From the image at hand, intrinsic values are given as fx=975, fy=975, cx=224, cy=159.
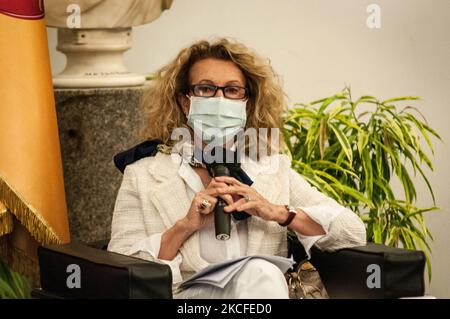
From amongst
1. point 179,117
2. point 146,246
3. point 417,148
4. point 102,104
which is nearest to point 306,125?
point 417,148

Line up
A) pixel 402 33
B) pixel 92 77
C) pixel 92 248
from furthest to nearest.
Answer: pixel 402 33 < pixel 92 77 < pixel 92 248

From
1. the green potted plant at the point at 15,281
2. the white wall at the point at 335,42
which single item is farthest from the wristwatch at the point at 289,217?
the white wall at the point at 335,42

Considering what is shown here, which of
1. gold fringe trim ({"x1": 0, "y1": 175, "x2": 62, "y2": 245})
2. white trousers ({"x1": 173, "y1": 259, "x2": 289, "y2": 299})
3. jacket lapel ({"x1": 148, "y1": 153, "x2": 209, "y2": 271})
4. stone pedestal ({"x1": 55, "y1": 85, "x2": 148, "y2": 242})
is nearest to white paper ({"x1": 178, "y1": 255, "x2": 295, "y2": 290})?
white trousers ({"x1": 173, "y1": 259, "x2": 289, "y2": 299})

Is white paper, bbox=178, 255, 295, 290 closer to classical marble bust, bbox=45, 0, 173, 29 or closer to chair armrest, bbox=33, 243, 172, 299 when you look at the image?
chair armrest, bbox=33, 243, 172, 299

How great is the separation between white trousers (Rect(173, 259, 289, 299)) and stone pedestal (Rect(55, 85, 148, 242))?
1271 millimetres

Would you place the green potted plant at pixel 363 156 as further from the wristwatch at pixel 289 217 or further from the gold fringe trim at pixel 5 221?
the gold fringe trim at pixel 5 221

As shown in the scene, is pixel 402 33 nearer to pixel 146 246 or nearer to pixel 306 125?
pixel 306 125

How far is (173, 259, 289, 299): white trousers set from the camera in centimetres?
281

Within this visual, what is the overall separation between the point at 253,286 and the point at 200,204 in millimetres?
325

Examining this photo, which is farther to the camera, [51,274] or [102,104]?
[102,104]

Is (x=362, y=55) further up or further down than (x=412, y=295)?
further up

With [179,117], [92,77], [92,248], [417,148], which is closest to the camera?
[92,248]

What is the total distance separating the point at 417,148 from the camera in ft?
14.9
